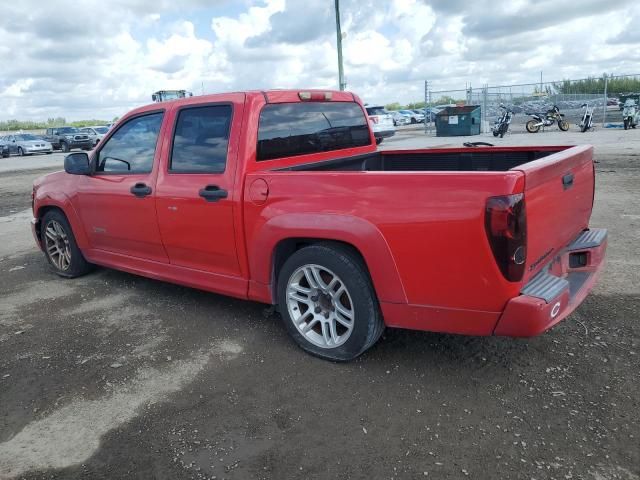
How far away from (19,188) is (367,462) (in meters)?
15.1

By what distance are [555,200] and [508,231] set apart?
698 millimetres

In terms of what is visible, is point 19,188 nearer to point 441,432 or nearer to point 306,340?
point 306,340

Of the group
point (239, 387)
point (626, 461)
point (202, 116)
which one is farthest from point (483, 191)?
point (202, 116)

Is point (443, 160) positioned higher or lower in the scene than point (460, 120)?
higher

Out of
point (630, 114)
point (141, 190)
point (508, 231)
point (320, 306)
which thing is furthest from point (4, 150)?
point (508, 231)

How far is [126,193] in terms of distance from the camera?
15.0 feet

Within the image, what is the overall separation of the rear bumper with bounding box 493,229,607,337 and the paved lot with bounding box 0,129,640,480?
443 mm

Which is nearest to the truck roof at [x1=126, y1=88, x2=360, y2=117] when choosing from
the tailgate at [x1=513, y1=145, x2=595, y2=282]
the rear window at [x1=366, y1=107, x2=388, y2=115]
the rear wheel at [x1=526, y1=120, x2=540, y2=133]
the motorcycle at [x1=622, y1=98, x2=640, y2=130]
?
the tailgate at [x1=513, y1=145, x2=595, y2=282]

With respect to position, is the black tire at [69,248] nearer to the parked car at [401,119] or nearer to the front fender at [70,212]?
the front fender at [70,212]

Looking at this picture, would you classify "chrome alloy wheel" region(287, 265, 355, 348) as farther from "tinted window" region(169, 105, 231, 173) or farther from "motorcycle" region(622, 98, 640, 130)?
"motorcycle" region(622, 98, 640, 130)

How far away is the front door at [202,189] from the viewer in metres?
3.83

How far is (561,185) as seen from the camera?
323 cm

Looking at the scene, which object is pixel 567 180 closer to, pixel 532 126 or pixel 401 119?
pixel 532 126

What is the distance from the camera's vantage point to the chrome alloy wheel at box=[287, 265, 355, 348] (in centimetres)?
346
